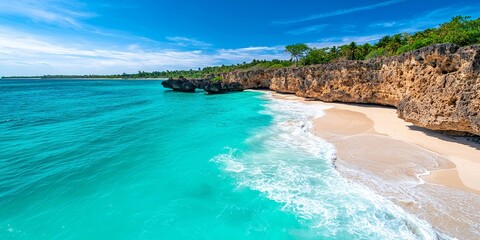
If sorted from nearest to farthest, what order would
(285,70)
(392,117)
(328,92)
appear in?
1. (392,117)
2. (328,92)
3. (285,70)

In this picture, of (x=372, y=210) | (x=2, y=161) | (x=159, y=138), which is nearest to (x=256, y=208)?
(x=372, y=210)

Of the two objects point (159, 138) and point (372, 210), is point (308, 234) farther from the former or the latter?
point (159, 138)

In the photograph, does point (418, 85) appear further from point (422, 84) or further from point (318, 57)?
point (318, 57)

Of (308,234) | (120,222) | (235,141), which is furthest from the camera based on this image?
(235,141)

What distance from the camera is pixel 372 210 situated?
869cm

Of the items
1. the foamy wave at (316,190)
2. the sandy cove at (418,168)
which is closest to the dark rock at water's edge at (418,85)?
the sandy cove at (418,168)

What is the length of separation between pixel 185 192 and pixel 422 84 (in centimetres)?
1903

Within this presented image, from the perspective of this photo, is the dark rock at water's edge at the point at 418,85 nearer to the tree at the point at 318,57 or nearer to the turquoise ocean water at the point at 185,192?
the turquoise ocean water at the point at 185,192

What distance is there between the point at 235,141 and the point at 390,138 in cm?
1129

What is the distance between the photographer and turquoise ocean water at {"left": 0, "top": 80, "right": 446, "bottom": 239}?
807 centimetres

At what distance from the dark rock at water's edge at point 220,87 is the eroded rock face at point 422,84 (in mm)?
31303

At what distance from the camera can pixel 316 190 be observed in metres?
10.2

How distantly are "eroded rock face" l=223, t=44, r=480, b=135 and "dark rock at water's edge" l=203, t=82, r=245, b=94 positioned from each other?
103ft

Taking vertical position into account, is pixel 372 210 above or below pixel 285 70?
below
